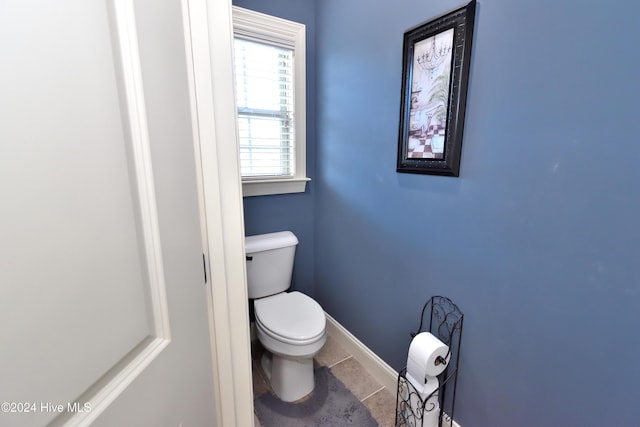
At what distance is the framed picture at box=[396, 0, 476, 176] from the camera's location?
104cm

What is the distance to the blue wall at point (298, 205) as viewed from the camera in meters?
1.72

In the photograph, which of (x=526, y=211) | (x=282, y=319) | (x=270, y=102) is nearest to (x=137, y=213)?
(x=526, y=211)

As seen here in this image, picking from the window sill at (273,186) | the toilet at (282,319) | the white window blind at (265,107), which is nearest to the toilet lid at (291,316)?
the toilet at (282,319)

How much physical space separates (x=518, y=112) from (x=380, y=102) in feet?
2.19

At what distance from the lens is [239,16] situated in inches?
61.7

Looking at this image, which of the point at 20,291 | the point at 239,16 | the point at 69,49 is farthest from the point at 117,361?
the point at 239,16

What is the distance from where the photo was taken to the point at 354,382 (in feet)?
5.39

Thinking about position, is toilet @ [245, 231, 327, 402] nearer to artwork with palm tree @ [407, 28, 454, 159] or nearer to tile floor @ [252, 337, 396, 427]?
tile floor @ [252, 337, 396, 427]

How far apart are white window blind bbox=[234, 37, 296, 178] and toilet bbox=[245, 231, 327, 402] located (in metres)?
0.49

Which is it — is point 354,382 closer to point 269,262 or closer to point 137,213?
point 269,262

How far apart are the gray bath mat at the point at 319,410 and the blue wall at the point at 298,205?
74 cm

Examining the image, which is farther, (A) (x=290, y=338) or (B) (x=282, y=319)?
(B) (x=282, y=319)

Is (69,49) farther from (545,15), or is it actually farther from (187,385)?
(545,15)

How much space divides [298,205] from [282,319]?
0.81m
